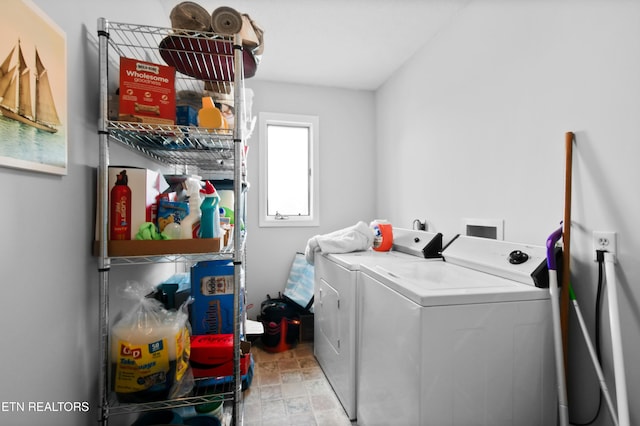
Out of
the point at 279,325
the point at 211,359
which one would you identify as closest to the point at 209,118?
the point at 211,359

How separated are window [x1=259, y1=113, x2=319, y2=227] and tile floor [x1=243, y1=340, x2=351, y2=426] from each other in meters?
1.32

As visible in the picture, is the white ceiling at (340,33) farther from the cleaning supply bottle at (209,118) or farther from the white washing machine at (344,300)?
the white washing machine at (344,300)

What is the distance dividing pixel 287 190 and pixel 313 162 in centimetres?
41

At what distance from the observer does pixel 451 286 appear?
121cm

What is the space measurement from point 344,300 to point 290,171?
1822 mm

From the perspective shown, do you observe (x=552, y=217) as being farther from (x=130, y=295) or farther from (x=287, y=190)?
(x=287, y=190)

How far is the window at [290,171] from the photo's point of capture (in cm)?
313

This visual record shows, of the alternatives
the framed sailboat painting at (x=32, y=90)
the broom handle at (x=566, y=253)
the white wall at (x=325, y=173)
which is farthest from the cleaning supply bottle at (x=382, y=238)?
the framed sailboat painting at (x=32, y=90)

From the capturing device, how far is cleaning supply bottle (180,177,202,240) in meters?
1.25

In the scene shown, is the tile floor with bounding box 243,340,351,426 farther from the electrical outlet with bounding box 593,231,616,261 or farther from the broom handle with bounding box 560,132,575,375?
the electrical outlet with bounding box 593,231,616,261

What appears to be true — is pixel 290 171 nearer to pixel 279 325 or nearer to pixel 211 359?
pixel 279 325

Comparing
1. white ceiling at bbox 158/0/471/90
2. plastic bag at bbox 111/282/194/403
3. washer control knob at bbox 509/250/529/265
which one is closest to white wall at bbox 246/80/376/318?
white ceiling at bbox 158/0/471/90

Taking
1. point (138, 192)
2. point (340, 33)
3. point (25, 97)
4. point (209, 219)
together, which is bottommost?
point (209, 219)

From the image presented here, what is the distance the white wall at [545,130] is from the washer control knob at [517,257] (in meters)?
0.20
